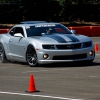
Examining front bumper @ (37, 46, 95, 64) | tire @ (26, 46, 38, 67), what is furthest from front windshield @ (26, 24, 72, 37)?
front bumper @ (37, 46, 95, 64)

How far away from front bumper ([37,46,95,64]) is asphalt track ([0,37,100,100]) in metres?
0.24

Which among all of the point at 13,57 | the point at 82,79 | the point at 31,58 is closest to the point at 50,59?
the point at 31,58

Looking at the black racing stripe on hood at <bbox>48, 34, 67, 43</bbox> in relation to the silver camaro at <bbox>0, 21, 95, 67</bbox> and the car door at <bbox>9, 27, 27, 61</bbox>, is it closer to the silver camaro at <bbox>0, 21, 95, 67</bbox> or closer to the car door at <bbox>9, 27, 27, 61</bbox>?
the silver camaro at <bbox>0, 21, 95, 67</bbox>

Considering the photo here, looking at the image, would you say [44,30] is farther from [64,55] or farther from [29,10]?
[29,10]

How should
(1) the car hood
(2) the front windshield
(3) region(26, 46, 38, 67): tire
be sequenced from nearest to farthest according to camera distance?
(1) the car hood, (3) region(26, 46, 38, 67): tire, (2) the front windshield

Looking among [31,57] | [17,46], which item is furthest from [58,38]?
[17,46]

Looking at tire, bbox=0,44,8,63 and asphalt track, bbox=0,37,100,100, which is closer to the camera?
asphalt track, bbox=0,37,100,100

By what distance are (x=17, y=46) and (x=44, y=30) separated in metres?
1.04

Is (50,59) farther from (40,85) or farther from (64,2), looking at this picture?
(64,2)

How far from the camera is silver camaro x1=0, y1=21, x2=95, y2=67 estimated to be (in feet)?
50.8

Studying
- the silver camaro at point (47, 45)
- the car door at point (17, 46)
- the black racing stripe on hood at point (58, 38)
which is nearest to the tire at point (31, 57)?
the silver camaro at point (47, 45)

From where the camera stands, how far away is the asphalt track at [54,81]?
10.1m

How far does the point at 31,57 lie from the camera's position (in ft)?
52.6

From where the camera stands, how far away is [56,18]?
5844 cm
